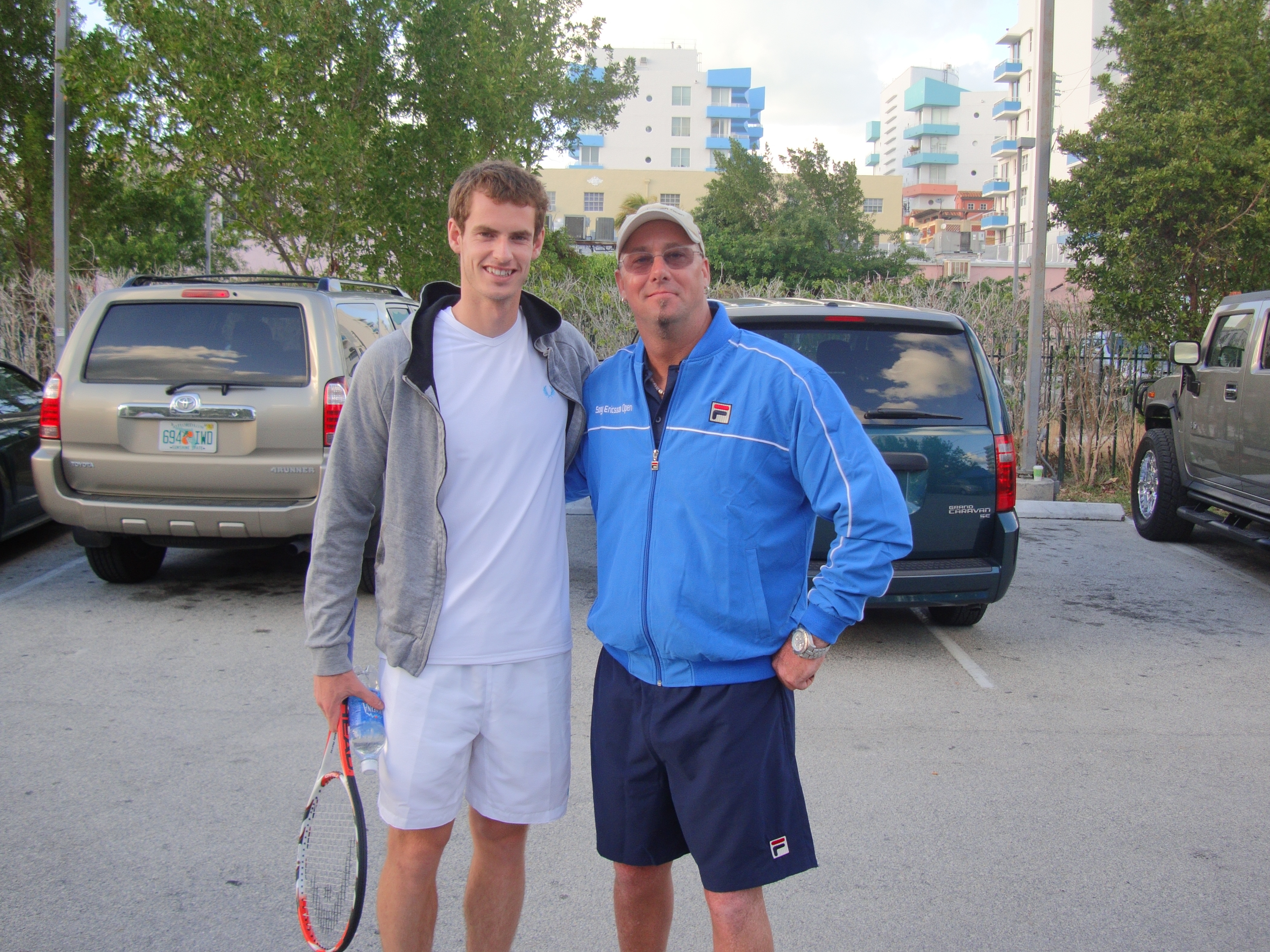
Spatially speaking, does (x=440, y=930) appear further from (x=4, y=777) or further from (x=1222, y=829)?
→ (x=1222, y=829)

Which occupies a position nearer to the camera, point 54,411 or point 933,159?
point 54,411

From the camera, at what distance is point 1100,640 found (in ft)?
20.0

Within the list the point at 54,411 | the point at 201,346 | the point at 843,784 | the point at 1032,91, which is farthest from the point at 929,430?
the point at 1032,91

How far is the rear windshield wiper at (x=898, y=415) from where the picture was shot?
18.0ft

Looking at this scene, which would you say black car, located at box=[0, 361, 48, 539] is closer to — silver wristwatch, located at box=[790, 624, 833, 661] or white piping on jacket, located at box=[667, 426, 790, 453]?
white piping on jacket, located at box=[667, 426, 790, 453]

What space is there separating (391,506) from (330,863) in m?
0.87

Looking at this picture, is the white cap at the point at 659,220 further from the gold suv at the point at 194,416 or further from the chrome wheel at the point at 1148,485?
the chrome wheel at the point at 1148,485

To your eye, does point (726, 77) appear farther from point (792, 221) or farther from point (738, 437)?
point (738, 437)

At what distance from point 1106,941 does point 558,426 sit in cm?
216

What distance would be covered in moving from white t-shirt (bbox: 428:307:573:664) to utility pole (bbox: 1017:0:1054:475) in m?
9.26

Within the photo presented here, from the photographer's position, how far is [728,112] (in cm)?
10469

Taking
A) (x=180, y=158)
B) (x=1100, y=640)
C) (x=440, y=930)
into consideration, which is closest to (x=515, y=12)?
(x=180, y=158)

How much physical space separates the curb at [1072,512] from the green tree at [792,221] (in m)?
31.3

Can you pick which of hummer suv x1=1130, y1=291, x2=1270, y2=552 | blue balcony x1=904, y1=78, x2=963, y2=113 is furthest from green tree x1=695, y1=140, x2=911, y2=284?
blue balcony x1=904, y1=78, x2=963, y2=113
